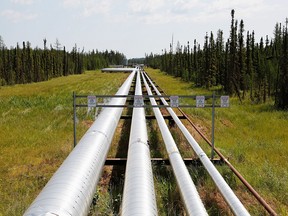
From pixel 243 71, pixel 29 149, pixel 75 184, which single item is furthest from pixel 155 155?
pixel 243 71

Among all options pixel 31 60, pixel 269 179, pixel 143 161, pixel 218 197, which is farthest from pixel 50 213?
pixel 31 60

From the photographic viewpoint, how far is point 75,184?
4.73 metres

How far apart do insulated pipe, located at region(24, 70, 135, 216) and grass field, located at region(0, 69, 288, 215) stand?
0.76 metres

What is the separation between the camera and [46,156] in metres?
9.20

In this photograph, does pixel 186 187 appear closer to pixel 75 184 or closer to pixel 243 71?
pixel 75 184

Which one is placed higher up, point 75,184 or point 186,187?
point 75,184

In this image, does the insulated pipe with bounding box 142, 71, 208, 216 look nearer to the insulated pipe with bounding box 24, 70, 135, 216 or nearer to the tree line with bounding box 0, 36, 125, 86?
the insulated pipe with bounding box 24, 70, 135, 216

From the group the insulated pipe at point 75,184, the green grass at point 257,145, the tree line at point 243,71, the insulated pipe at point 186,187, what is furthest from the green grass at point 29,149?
the tree line at point 243,71

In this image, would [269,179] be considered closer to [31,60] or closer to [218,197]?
[218,197]

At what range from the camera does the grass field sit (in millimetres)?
6262

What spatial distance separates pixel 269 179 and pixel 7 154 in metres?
7.09

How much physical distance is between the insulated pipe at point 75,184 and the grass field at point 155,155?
756 mm

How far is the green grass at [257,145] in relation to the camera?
6.76 m

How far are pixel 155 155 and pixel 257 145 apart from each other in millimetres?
4016
